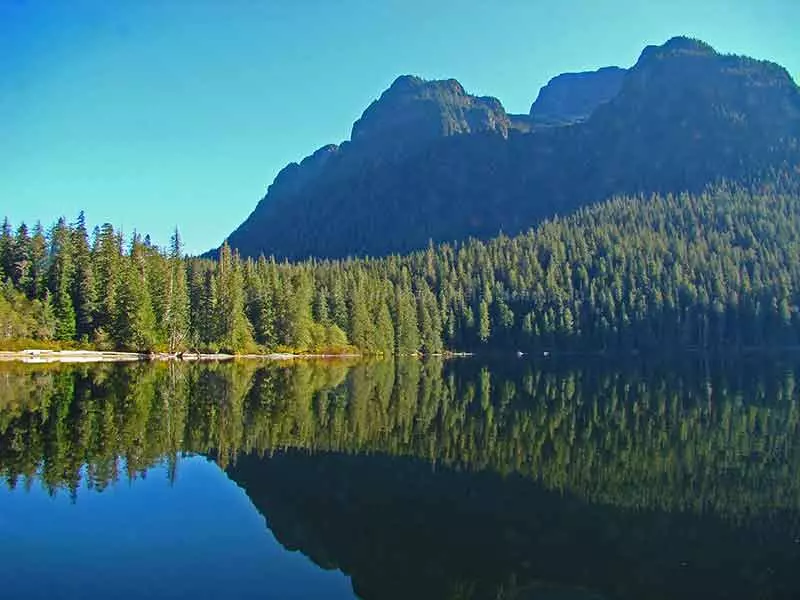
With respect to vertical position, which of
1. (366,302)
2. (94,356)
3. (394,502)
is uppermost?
(366,302)

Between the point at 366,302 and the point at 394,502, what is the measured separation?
13184 centimetres

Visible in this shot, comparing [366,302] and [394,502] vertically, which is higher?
[366,302]

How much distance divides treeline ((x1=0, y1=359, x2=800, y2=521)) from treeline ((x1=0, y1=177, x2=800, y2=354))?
177 ft

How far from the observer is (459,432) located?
37.7m

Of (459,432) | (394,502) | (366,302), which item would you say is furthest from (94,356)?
(394,502)

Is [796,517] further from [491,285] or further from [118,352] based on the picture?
[491,285]

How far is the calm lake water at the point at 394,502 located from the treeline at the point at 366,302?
244 feet

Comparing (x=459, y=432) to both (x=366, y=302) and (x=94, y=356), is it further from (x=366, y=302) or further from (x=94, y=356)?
(x=366, y=302)

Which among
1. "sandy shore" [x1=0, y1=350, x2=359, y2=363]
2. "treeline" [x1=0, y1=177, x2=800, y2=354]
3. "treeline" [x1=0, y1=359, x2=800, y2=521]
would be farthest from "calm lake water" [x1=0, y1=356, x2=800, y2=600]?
"treeline" [x1=0, y1=177, x2=800, y2=354]

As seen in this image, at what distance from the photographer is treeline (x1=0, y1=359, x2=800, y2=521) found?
25.4 metres

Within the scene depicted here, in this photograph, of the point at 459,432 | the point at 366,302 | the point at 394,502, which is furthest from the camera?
the point at 366,302

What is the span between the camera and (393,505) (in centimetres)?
2256

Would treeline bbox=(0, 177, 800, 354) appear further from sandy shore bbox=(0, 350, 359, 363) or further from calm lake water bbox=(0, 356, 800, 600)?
calm lake water bbox=(0, 356, 800, 600)

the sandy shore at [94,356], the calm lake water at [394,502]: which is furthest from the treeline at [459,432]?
the sandy shore at [94,356]
